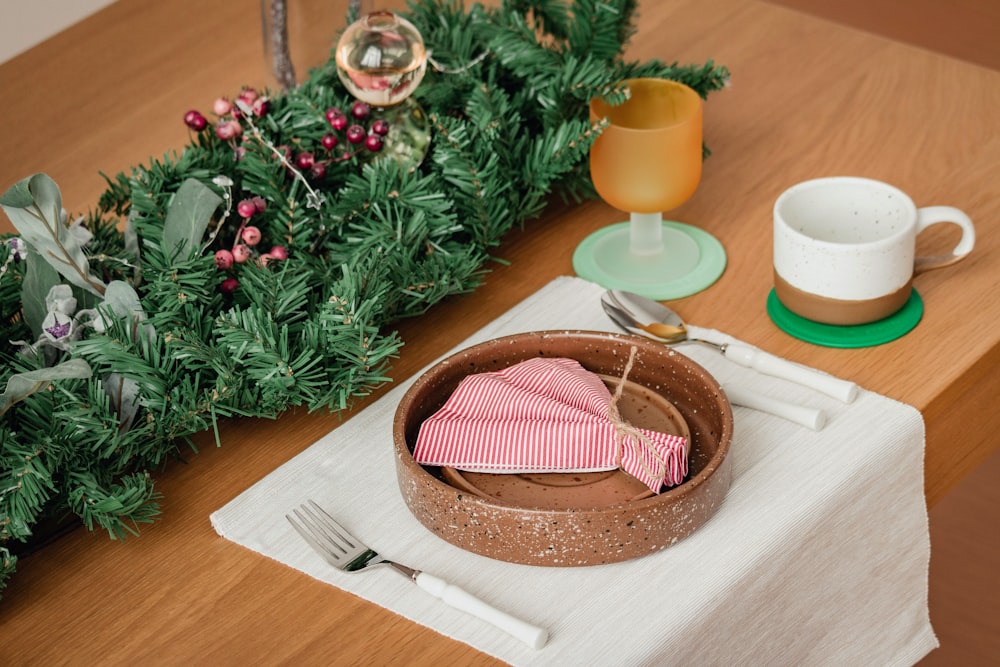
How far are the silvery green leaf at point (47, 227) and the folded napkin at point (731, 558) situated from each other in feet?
0.63

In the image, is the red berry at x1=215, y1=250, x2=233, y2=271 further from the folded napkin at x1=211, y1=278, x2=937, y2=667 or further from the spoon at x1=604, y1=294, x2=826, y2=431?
the spoon at x1=604, y1=294, x2=826, y2=431

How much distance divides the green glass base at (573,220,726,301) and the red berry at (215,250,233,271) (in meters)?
0.29

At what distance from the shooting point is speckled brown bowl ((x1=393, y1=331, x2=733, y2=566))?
707 millimetres

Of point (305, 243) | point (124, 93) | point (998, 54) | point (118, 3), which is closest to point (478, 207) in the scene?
point (305, 243)

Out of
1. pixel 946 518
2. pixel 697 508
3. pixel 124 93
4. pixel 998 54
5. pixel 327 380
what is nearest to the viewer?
pixel 697 508

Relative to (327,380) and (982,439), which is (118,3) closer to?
(327,380)

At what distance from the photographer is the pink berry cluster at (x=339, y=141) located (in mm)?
994

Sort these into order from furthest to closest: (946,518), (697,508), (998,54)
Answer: (998,54) < (946,518) < (697,508)

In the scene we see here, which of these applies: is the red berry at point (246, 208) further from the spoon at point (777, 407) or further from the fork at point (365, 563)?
the spoon at point (777, 407)

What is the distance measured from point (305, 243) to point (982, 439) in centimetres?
56

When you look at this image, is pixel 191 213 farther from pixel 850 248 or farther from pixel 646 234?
pixel 850 248

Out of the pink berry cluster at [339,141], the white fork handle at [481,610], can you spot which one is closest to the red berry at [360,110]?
the pink berry cluster at [339,141]

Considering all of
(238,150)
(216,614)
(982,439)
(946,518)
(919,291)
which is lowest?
(946,518)

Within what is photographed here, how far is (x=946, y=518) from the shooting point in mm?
1526
